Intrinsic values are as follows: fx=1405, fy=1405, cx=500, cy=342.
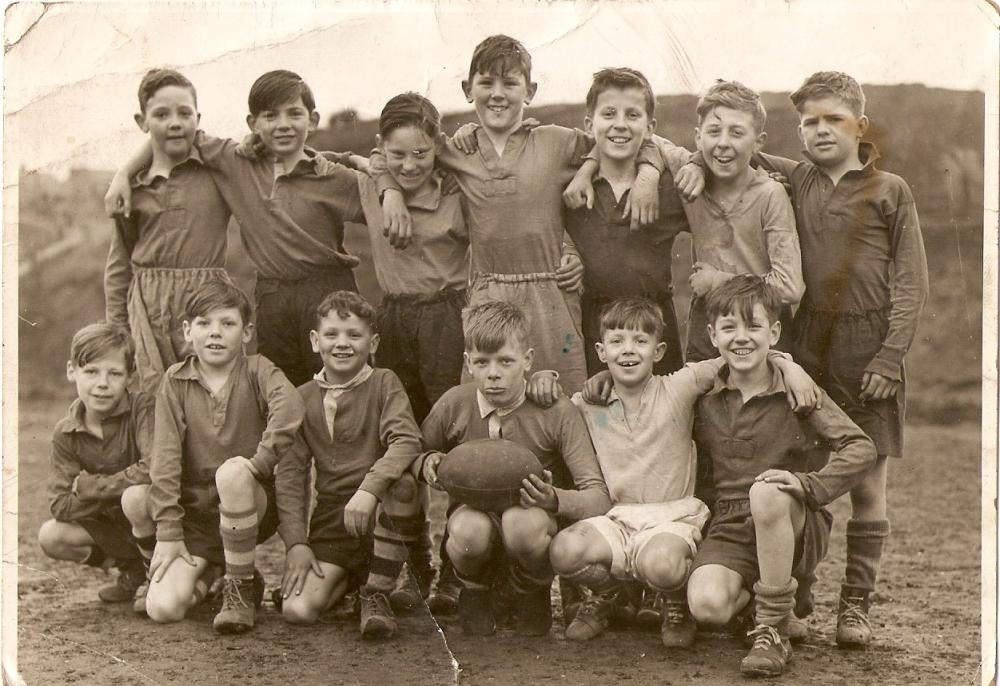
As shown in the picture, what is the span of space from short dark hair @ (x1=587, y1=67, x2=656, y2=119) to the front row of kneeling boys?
0.80 m

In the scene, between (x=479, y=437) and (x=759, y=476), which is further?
(x=479, y=437)

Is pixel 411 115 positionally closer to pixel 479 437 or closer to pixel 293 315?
pixel 293 315

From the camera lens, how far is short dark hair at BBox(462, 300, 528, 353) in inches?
210

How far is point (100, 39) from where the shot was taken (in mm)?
5836

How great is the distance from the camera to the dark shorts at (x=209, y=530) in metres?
5.57

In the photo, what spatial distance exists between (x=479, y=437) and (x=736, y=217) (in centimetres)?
131

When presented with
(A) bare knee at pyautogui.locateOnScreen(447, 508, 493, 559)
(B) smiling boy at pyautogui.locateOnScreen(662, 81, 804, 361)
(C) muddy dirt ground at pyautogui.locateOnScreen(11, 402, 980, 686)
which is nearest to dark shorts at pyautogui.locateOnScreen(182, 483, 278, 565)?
(C) muddy dirt ground at pyautogui.locateOnScreen(11, 402, 980, 686)

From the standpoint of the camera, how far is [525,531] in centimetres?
514

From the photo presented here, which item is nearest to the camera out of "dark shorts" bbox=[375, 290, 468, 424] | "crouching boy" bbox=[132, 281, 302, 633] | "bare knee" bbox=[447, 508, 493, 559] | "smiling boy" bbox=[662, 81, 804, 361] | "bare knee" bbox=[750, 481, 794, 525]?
"bare knee" bbox=[750, 481, 794, 525]

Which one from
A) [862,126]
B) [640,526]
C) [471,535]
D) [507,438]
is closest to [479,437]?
[507,438]

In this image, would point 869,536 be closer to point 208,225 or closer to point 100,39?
point 208,225

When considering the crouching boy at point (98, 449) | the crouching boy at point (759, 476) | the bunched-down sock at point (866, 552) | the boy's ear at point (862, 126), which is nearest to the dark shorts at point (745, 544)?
the crouching boy at point (759, 476)

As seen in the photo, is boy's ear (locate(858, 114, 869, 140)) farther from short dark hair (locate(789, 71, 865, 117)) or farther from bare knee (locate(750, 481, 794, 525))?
bare knee (locate(750, 481, 794, 525))

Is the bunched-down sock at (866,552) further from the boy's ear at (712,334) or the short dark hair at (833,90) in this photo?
the short dark hair at (833,90)
